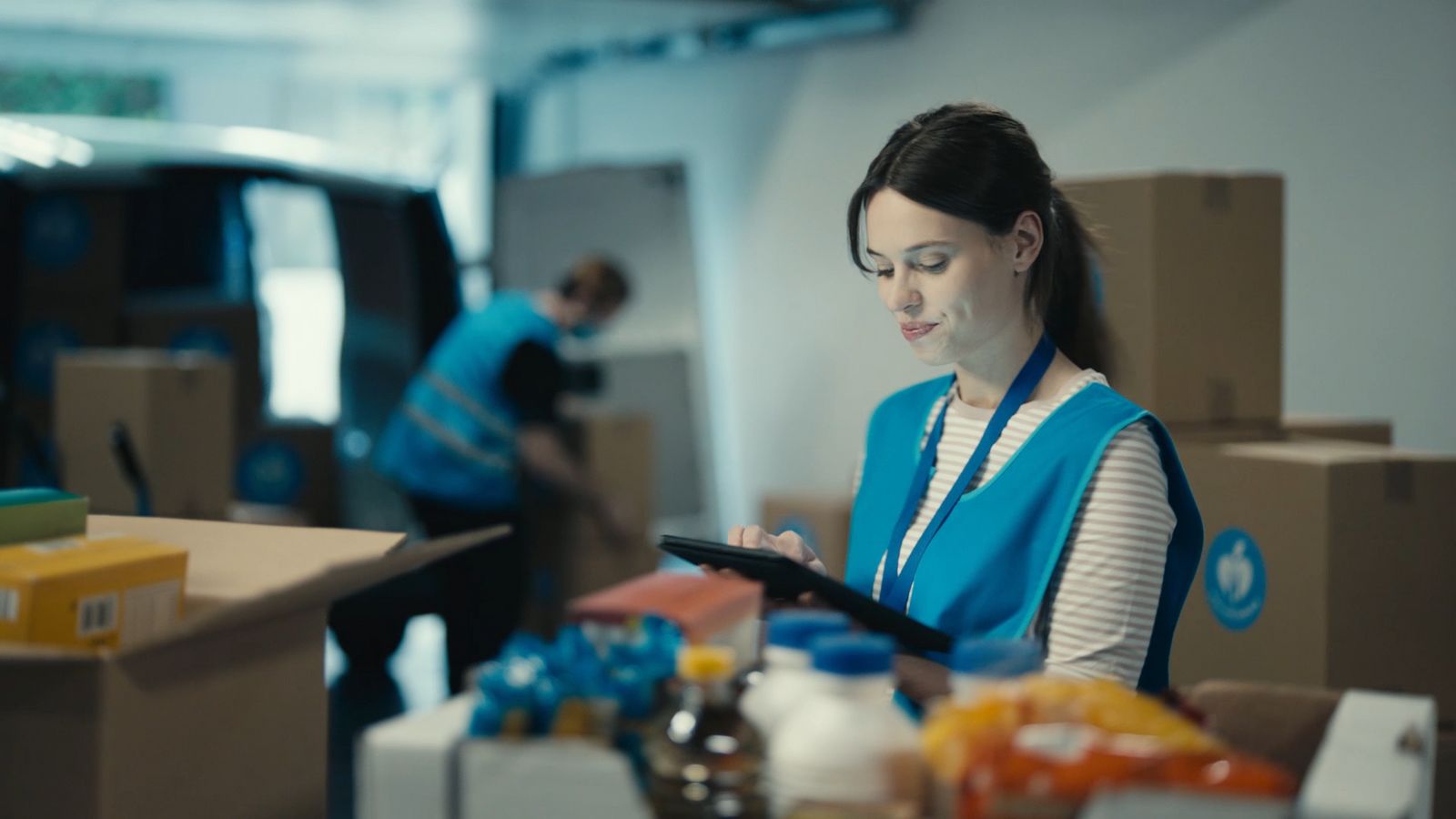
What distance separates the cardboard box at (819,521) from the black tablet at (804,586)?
240 centimetres

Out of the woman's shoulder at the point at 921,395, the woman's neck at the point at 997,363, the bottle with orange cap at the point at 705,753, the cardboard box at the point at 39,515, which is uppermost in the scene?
the woman's neck at the point at 997,363

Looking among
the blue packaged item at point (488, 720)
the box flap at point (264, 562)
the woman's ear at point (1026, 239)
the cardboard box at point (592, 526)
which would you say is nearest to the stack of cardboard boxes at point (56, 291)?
the cardboard box at point (592, 526)

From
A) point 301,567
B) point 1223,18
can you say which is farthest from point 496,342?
point 301,567

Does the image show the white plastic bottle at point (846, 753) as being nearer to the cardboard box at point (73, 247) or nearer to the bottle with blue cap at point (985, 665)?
the bottle with blue cap at point (985, 665)

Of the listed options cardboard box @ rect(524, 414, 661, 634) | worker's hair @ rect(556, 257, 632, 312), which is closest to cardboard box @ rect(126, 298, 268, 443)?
cardboard box @ rect(524, 414, 661, 634)

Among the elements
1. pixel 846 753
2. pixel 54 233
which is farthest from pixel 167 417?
pixel 846 753

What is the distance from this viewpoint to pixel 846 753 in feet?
2.57

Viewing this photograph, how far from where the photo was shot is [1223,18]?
12.4ft

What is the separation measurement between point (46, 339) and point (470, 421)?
1290mm

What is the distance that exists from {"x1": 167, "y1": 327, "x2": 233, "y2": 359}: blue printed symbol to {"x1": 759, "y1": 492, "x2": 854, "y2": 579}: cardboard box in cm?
174

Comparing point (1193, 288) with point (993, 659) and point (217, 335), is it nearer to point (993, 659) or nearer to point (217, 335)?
point (993, 659)

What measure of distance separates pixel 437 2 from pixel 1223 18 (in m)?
2.67

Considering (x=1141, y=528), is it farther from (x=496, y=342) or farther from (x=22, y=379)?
(x=22, y=379)

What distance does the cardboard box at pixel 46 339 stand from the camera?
4117 mm
